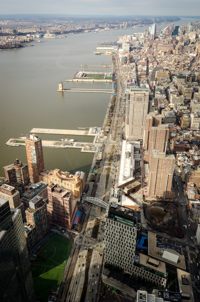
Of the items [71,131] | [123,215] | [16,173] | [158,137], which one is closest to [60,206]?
[16,173]

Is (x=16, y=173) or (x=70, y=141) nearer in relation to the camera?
(x=16, y=173)

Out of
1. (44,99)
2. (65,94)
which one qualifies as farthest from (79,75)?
(44,99)

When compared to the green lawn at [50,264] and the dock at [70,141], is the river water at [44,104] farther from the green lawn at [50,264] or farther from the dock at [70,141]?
the green lawn at [50,264]

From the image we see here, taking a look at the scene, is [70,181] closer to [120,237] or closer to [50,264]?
[50,264]

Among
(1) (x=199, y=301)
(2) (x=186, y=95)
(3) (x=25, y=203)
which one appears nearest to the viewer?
(1) (x=199, y=301)

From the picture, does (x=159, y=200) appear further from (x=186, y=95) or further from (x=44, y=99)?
(x=44, y=99)

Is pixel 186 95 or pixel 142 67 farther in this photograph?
pixel 142 67

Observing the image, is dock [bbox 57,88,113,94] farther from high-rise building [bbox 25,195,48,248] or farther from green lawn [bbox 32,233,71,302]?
green lawn [bbox 32,233,71,302]

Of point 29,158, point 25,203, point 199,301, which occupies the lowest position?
point 199,301
